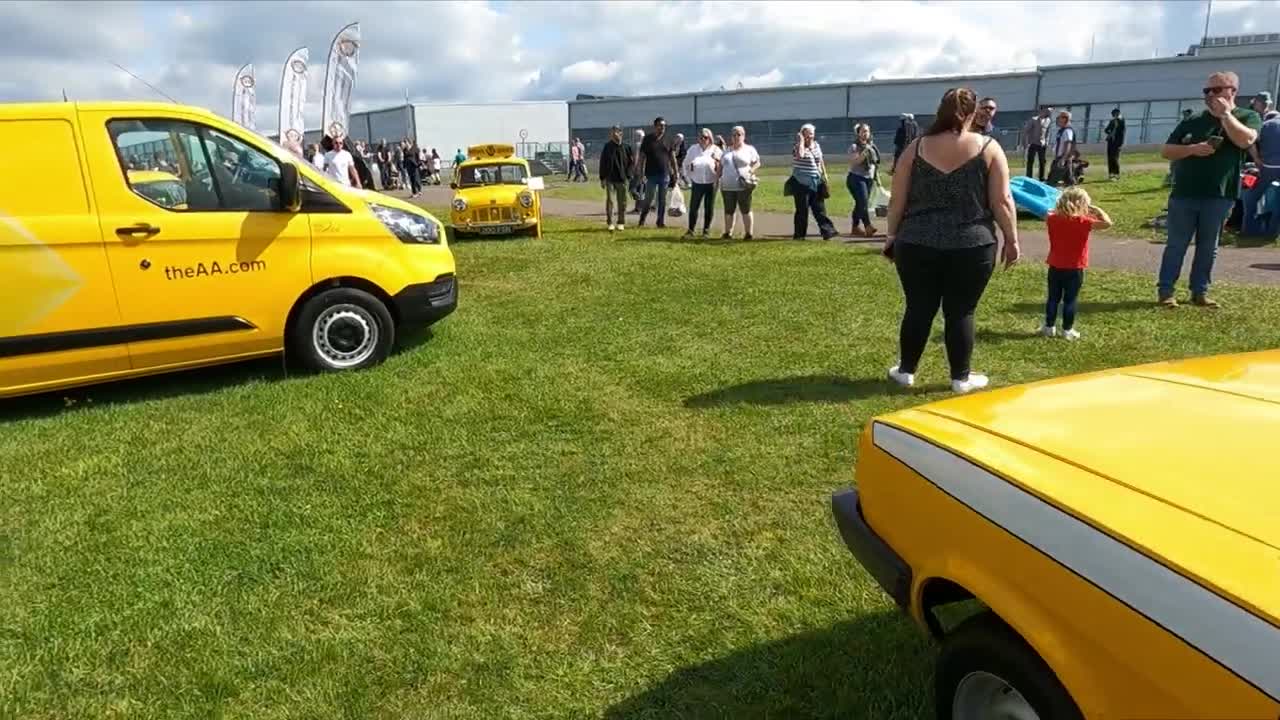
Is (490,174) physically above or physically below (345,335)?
above

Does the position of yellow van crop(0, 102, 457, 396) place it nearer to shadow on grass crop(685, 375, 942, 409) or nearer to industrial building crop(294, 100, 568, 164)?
shadow on grass crop(685, 375, 942, 409)

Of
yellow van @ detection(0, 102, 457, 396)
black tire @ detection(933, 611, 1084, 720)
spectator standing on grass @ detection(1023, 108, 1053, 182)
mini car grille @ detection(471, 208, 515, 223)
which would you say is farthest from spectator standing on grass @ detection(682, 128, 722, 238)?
black tire @ detection(933, 611, 1084, 720)

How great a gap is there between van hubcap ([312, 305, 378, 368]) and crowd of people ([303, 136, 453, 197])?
8.89m

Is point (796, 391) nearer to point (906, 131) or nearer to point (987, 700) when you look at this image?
point (987, 700)

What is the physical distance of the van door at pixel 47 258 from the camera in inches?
197

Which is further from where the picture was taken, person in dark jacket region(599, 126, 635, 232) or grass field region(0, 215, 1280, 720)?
person in dark jacket region(599, 126, 635, 232)

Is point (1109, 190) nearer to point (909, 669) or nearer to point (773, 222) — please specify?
point (773, 222)

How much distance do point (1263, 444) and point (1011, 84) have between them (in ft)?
186

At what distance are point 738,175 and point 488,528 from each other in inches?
360

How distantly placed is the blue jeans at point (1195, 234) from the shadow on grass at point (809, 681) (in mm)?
5688

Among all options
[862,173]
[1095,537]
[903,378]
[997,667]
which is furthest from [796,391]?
[862,173]

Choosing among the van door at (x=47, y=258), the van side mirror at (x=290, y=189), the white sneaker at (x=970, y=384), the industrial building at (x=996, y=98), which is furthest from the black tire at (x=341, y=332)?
the industrial building at (x=996, y=98)

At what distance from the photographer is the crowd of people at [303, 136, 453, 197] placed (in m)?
14.3

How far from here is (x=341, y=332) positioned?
19.8ft
